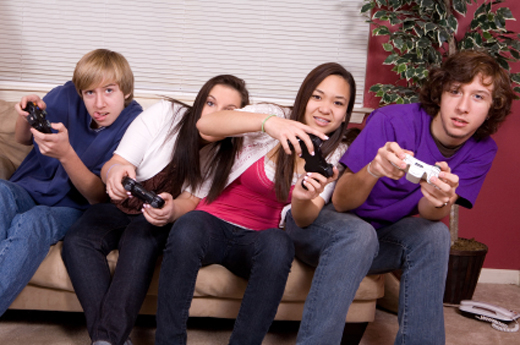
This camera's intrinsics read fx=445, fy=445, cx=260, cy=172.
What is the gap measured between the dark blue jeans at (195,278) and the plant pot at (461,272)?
1.17 m

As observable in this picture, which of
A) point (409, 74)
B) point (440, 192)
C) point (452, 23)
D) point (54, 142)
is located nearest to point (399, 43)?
point (409, 74)

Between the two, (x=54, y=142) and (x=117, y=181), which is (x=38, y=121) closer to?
(x=54, y=142)

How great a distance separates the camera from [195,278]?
48.4 inches

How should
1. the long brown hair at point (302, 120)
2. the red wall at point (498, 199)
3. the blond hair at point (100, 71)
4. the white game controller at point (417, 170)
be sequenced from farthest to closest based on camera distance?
the red wall at point (498, 199) → the blond hair at point (100, 71) → the long brown hair at point (302, 120) → the white game controller at point (417, 170)

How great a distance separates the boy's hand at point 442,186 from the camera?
1083 mm

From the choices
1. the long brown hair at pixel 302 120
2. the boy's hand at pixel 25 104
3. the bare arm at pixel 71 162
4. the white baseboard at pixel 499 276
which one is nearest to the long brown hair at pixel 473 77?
the long brown hair at pixel 302 120

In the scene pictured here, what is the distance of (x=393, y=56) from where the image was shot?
218 cm

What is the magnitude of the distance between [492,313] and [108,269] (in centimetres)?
156

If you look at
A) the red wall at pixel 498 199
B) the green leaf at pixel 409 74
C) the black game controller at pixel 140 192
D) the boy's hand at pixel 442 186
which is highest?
the green leaf at pixel 409 74

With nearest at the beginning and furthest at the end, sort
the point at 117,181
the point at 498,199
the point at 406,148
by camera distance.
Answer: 1. the point at 117,181
2. the point at 406,148
3. the point at 498,199

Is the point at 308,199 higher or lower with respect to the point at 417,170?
lower

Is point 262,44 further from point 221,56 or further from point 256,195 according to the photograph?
point 256,195

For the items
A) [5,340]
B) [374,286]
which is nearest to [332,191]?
[374,286]

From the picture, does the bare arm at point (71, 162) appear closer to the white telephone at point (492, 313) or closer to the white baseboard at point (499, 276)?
the white telephone at point (492, 313)
